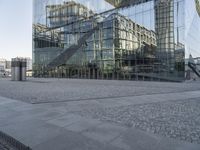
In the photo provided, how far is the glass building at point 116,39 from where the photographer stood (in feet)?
114

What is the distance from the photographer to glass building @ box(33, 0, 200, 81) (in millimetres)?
34625

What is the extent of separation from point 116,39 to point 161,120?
110 ft

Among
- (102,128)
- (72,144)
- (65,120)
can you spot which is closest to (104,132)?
(102,128)

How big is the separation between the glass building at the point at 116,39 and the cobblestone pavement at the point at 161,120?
25693 millimetres

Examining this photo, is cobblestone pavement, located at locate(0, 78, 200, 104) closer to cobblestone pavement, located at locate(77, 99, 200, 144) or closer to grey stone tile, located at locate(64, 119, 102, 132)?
cobblestone pavement, located at locate(77, 99, 200, 144)

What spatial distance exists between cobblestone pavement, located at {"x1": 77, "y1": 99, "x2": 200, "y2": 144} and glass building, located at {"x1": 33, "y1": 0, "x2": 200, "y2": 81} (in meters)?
25.7

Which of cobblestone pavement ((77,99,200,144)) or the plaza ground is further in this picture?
cobblestone pavement ((77,99,200,144))

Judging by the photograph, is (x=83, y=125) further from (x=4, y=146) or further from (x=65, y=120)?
(x=4, y=146)

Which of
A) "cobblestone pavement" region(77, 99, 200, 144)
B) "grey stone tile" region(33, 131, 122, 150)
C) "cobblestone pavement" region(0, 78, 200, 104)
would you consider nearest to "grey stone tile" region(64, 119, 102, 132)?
"cobblestone pavement" region(77, 99, 200, 144)

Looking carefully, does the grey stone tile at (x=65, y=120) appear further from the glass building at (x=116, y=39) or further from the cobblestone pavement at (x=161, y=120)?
the glass building at (x=116, y=39)

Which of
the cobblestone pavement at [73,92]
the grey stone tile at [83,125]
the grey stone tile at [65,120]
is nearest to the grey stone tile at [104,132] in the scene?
the grey stone tile at [83,125]

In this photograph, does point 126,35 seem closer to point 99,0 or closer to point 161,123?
point 99,0

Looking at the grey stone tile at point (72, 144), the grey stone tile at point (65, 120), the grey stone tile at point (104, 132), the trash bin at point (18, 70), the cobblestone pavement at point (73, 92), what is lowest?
the grey stone tile at point (72, 144)

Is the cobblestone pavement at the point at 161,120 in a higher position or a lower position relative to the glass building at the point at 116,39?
lower
